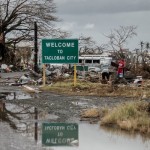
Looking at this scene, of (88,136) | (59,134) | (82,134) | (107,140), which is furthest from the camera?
(82,134)

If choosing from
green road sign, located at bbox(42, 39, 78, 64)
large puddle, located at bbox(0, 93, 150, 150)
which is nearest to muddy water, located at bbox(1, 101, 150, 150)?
large puddle, located at bbox(0, 93, 150, 150)

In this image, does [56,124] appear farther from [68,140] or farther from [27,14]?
[27,14]

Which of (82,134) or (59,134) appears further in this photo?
(82,134)

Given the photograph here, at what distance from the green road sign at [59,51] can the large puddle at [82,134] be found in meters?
11.2

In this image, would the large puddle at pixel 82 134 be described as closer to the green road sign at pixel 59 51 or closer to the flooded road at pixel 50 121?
the flooded road at pixel 50 121

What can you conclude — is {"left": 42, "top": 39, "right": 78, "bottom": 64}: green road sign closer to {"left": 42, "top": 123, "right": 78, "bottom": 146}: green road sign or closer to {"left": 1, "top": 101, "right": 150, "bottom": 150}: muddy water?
{"left": 1, "top": 101, "right": 150, "bottom": 150}: muddy water

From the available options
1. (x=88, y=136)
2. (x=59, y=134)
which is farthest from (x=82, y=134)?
(x=59, y=134)

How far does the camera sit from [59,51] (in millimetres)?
27906

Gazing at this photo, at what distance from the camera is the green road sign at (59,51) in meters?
27.8

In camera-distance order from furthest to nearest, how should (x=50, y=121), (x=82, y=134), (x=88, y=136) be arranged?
1. (x=50, y=121)
2. (x=82, y=134)
3. (x=88, y=136)

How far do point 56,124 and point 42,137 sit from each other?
2218mm

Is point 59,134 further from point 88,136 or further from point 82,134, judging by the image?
point 88,136

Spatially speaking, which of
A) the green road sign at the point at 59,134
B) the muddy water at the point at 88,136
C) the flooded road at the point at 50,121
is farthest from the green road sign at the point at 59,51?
the green road sign at the point at 59,134

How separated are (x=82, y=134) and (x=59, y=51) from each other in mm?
15500
